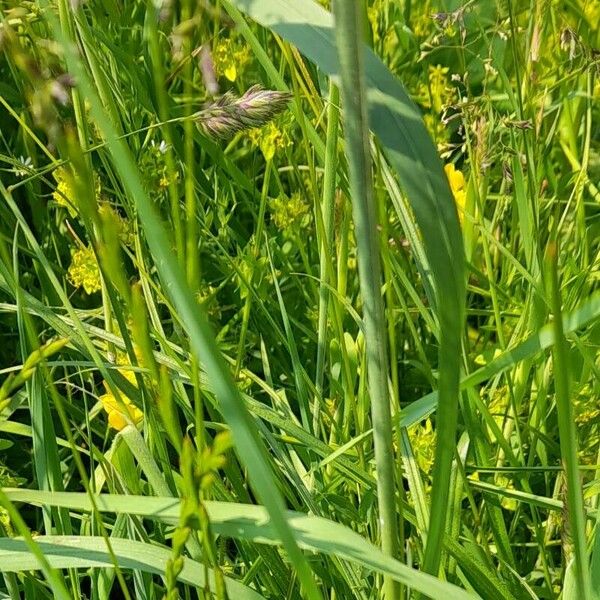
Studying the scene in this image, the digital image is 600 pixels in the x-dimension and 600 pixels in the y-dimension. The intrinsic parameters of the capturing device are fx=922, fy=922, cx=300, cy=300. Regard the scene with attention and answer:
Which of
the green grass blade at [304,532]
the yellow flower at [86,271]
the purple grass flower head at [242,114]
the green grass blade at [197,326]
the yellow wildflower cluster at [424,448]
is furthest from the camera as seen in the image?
the yellow flower at [86,271]

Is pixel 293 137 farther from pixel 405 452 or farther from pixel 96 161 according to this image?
pixel 405 452

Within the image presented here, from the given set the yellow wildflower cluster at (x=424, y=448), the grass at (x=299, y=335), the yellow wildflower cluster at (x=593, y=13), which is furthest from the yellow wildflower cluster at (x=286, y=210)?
the yellow wildflower cluster at (x=593, y=13)

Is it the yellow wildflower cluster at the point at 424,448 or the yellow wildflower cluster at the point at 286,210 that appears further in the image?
the yellow wildflower cluster at the point at 286,210

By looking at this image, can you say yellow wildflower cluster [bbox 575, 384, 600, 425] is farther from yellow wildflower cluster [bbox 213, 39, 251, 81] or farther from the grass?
yellow wildflower cluster [bbox 213, 39, 251, 81]

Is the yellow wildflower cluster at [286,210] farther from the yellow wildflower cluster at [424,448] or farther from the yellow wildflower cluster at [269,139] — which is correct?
the yellow wildflower cluster at [424,448]

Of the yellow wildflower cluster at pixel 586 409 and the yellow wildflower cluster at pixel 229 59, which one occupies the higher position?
the yellow wildflower cluster at pixel 229 59

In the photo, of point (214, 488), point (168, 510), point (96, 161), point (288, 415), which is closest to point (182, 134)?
point (96, 161)

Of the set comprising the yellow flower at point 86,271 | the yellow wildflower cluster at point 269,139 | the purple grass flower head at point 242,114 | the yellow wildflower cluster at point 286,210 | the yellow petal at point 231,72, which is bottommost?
the yellow wildflower cluster at point 286,210

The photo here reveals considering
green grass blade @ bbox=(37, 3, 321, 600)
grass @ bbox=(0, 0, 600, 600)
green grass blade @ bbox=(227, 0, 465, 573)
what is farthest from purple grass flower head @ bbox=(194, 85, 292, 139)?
green grass blade @ bbox=(37, 3, 321, 600)
